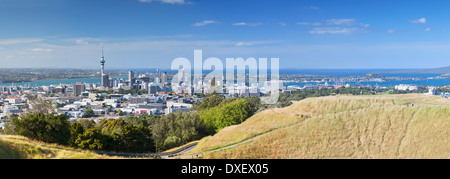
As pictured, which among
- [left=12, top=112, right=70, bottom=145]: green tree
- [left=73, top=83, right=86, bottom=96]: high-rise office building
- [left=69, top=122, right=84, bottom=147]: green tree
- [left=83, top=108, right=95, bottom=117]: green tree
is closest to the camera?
[left=12, top=112, right=70, bottom=145]: green tree

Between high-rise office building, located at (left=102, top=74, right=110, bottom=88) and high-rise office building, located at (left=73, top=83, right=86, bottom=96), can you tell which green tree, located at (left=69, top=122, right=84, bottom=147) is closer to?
high-rise office building, located at (left=73, top=83, right=86, bottom=96)

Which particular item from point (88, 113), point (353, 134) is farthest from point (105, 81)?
point (353, 134)

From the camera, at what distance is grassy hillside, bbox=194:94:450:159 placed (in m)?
13.7

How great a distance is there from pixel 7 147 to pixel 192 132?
42.7 ft

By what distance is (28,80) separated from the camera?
149 meters

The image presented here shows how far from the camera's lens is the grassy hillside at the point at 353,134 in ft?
44.9

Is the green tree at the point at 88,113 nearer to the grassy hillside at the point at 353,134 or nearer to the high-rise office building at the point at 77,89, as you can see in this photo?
the high-rise office building at the point at 77,89

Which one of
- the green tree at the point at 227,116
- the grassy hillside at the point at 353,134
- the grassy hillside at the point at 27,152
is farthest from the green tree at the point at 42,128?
the green tree at the point at 227,116

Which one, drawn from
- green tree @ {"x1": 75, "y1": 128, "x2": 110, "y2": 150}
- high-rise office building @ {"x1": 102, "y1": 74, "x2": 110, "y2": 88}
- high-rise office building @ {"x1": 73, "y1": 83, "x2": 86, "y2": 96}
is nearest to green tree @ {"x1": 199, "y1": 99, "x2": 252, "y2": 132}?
green tree @ {"x1": 75, "y1": 128, "x2": 110, "y2": 150}

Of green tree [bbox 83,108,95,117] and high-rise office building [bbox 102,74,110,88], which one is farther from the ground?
high-rise office building [bbox 102,74,110,88]

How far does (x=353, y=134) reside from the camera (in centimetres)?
1489

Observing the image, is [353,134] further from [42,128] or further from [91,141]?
[42,128]
